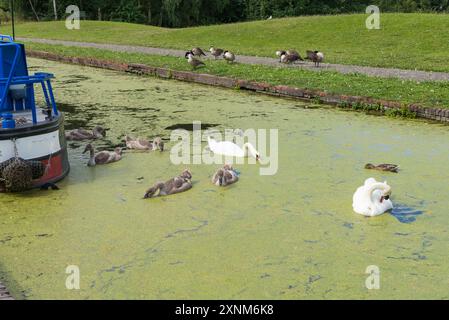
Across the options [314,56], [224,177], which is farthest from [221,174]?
[314,56]

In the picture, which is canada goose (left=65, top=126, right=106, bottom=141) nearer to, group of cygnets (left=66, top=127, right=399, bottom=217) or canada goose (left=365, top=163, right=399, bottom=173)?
group of cygnets (left=66, top=127, right=399, bottom=217)

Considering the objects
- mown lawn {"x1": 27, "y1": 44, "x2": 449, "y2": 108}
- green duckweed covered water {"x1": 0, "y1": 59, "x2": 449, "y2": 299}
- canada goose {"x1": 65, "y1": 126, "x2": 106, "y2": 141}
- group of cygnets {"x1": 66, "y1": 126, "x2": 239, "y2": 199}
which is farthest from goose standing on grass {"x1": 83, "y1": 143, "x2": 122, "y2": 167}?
mown lawn {"x1": 27, "y1": 44, "x2": 449, "y2": 108}

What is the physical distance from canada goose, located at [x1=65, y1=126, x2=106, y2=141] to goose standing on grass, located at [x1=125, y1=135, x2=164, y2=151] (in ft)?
2.81

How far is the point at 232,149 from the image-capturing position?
299 inches

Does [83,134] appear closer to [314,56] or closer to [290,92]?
[290,92]

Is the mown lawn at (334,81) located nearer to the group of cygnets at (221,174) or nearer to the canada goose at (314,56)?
the canada goose at (314,56)

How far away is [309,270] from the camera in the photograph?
14.7 ft

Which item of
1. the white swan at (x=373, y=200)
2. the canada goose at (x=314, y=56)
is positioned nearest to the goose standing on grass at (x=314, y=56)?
the canada goose at (x=314, y=56)

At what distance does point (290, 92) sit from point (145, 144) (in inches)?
187

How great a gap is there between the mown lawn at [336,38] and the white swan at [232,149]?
8362 millimetres

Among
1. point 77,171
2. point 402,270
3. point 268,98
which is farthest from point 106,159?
point 268,98

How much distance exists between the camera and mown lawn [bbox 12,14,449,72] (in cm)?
1691
